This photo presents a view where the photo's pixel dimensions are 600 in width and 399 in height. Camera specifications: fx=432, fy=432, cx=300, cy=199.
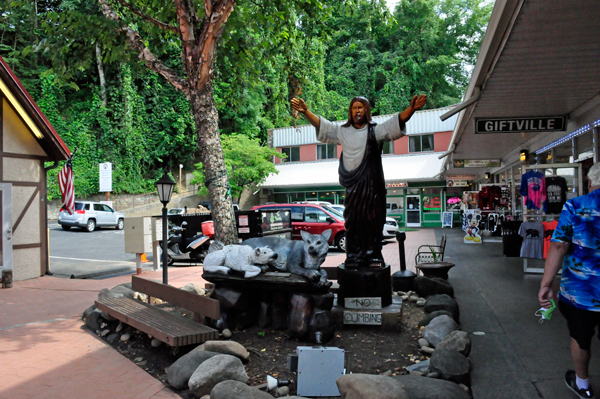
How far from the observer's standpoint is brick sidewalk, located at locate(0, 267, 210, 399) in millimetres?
3842

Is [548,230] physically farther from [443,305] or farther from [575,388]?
[575,388]

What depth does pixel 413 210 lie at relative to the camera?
89.5 ft

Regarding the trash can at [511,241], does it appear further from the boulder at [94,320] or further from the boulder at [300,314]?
the boulder at [94,320]

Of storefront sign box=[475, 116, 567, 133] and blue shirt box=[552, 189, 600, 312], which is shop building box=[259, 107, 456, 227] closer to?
storefront sign box=[475, 116, 567, 133]

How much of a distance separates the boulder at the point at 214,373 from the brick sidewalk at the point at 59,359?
1.01 feet

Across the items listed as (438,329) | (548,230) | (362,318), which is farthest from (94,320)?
(548,230)

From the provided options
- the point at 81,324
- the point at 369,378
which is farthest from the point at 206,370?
the point at 81,324

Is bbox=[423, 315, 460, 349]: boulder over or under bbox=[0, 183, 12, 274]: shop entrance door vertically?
under

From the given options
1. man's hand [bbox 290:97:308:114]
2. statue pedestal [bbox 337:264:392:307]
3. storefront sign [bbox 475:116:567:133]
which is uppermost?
storefront sign [bbox 475:116:567:133]

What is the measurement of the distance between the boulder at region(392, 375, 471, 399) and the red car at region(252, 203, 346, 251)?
10.9m

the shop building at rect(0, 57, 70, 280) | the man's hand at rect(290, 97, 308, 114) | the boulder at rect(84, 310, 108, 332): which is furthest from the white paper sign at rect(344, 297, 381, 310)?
the shop building at rect(0, 57, 70, 280)

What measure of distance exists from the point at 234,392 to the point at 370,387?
1041 millimetres

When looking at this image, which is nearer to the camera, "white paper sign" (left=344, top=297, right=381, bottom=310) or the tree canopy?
"white paper sign" (left=344, top=297, right=381, bottom=310)

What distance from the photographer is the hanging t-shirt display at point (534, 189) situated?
26.8 feet
